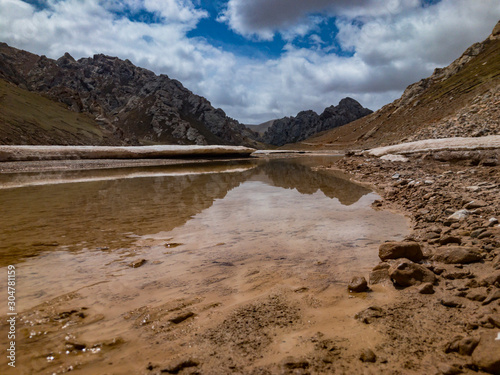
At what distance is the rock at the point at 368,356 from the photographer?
2.36 meters

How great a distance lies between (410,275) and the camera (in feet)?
12.2

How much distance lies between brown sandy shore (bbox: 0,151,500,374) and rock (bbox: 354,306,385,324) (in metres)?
0.01

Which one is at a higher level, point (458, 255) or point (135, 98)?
point (135, 98)

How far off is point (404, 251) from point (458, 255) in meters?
0.70

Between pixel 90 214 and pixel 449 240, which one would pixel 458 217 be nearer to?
pixel 449 240

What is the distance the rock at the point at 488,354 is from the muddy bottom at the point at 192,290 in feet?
2.38

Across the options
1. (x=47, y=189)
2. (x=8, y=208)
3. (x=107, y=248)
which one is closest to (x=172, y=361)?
(x=107, y=248)

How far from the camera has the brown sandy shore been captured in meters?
2.38

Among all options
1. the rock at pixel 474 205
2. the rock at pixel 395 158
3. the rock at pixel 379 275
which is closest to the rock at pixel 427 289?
the rock at pixel 379 275

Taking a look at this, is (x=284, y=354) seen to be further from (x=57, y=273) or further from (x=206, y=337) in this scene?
(x=57, y=273)

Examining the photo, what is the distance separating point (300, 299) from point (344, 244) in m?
2.41

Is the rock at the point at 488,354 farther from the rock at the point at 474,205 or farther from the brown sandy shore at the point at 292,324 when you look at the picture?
the rock at the point at 474,205

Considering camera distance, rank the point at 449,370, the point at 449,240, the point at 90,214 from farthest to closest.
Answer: the point at 90,214, the point at 449,240, the point at 449,370

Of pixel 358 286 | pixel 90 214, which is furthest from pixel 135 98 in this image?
pixel 358 286
